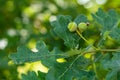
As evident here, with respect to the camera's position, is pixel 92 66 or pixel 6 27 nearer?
pixel 92 66

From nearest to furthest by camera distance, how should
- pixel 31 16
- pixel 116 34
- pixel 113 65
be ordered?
pixel 113 65 → pixel 116 34 → pixel 31 16

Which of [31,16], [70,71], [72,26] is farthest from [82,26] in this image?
[31,16]

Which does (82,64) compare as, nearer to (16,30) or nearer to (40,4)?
(16,30)

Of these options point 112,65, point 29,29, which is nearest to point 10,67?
point 29,29

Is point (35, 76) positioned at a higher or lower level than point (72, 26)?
lower

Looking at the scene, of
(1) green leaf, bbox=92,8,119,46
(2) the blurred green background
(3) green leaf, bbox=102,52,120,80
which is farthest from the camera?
(2) the blurred green background

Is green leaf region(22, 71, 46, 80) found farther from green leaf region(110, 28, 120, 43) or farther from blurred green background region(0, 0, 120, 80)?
blurred green background region(0, 0, 120, 80)

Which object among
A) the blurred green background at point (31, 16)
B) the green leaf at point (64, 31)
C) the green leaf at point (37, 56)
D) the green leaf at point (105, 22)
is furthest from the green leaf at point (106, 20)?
the blurred green background at point (31, 16)

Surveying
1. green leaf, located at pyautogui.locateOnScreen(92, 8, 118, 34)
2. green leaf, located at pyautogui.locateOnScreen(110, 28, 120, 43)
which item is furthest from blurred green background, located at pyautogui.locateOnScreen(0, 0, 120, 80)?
green leaf, located at pyautogui.locateOnScreen(110, 28, 120, 43)

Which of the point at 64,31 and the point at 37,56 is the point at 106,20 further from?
the point at 37,56
